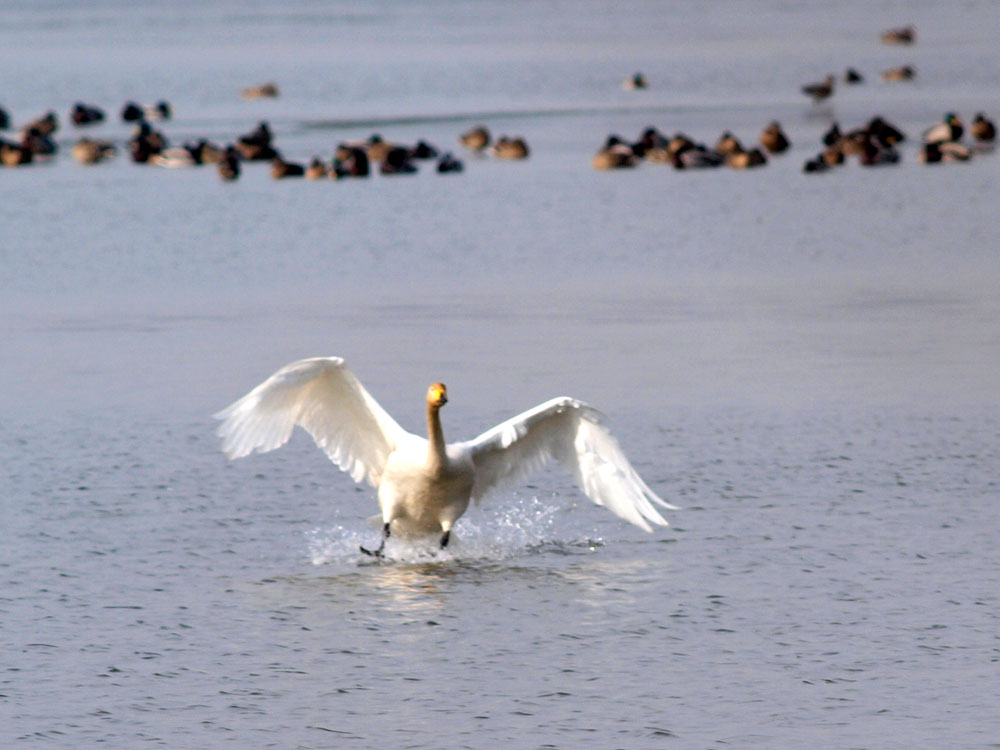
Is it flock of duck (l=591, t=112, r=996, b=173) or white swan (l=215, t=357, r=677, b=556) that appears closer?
white swan (l=215, t=357, r=677, b=556)

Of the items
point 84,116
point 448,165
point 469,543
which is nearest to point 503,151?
point 448,165

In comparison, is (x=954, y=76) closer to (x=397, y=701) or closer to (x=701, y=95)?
(x=701, y=95)

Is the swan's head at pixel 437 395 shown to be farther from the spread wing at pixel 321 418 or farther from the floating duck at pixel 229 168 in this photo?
the floating duck at pixel 229 168

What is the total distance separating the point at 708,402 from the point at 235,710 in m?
7.73

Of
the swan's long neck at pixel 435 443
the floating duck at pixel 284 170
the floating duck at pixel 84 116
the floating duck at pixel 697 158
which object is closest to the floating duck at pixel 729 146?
the floating duck at pixel 697 158

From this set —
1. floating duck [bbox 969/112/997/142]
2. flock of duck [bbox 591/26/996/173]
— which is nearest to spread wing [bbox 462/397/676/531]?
flock of duck [bbox 591/26/996/173]

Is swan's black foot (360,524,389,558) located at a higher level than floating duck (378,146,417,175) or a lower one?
lower

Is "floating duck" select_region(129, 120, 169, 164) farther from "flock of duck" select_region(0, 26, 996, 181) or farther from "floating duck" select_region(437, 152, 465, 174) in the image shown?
"floating duck" select_region(437, 152, 465, 174)

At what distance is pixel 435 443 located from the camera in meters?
11.9

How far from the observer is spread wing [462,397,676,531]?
1221 centimetres

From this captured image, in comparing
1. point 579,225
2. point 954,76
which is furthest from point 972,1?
point 579,225

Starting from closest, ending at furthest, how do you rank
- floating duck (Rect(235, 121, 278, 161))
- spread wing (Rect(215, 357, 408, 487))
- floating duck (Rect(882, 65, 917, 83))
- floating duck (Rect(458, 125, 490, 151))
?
spread wing (Rect(215, 357, 408, 487)) → floating duck (Rect(235, 121, 278, 161)) → floating duck (Rect(458, 125, 490, 151)) → floating duck (Rect(882, 65, 917, 83))

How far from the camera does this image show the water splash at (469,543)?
12.4 meters

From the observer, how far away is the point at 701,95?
60.1 meters
